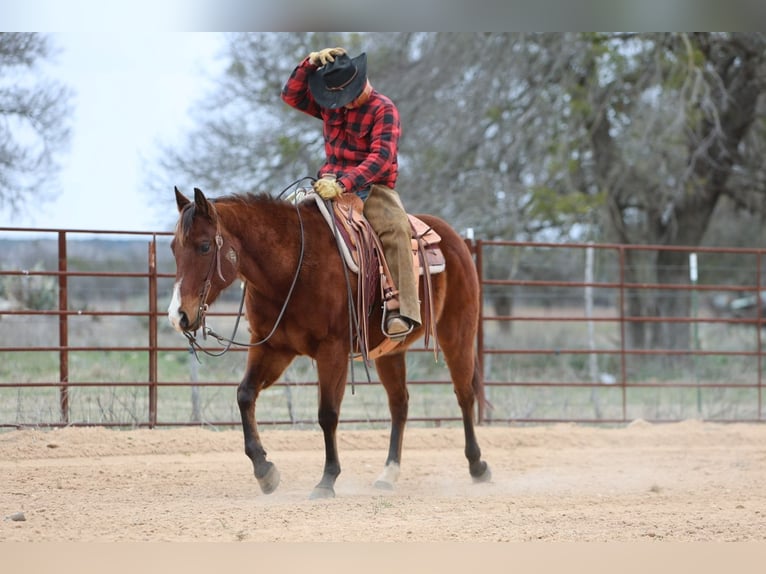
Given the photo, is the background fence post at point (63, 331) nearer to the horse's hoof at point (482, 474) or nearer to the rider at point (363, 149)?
the rider at point (363, 149)

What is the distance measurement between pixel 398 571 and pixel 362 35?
48.0 ft

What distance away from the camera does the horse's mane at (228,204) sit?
5371 mm

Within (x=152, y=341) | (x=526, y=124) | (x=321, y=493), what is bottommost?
(x=321, y=493)

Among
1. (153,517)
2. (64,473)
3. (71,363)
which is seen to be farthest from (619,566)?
(71,363)

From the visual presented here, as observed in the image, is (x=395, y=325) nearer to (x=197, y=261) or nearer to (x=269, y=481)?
(x=269, y=481)

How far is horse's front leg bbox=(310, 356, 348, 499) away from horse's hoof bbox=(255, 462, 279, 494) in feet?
0.78

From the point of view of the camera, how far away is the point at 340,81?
20.6 ft

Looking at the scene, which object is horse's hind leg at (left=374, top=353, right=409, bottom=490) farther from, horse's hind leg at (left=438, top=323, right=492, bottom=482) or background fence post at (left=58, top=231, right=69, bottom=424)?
background fence post at (left=58, top=231, right=69, bottom=424)

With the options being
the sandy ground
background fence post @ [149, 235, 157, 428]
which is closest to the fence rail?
background fence post @ [149, 235, 157, 428]

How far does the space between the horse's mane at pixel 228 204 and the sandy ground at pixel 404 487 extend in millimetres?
1516

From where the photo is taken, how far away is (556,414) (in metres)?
11.1

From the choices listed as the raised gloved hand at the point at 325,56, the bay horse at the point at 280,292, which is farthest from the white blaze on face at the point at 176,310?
the raised gloved hand at the point at 325,56

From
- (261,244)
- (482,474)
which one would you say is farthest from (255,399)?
(482,474)

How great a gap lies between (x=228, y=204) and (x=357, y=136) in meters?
1.09
